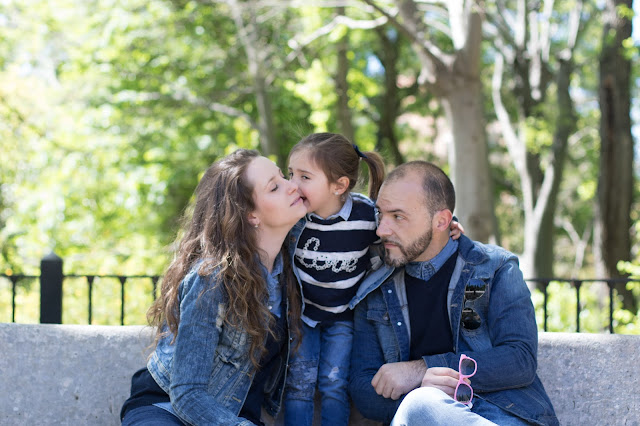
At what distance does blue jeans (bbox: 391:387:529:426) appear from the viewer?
258 cm

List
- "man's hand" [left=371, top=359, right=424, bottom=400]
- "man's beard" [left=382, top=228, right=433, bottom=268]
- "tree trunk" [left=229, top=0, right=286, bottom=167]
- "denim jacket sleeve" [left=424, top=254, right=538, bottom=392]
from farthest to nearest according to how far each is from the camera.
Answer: "tree trunk" [left=229, top=0, right=286, bottom=167], "man's beard" [left=382, top=228, right=433, bottom=268], "man's hand" [left=371, top=359, right=424, bottom=400], "denim jacket sleeve" [left=424, top=254, right=538, bottom=392]

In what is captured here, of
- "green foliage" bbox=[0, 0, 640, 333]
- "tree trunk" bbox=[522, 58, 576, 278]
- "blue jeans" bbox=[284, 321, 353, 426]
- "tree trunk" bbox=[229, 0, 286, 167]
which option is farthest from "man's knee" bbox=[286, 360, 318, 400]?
"tree trunk" bbox=[229, 0, 286, 167]

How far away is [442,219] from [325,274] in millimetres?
583

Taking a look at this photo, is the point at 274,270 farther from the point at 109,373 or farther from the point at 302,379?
the point at 109,373

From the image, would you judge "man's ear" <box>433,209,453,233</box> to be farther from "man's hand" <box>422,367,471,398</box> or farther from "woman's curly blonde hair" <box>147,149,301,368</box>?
"woman's curly blonde hair" <box>147,149,301,368</box>

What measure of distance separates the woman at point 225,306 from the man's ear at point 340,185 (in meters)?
0.29

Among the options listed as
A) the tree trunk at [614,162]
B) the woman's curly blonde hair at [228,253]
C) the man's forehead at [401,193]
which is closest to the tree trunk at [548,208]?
the tree trunk at [614,162]

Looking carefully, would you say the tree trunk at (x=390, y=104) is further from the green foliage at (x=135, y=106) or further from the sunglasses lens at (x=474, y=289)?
the sunglasses lens at (x=474, y=289)

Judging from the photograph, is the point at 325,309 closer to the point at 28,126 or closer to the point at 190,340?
the point at 190,340

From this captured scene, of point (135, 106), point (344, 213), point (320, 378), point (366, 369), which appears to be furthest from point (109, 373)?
point (135, 106)

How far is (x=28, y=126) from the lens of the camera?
13.3 metres

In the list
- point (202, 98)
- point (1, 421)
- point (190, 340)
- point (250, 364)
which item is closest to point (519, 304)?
point (250, 364)

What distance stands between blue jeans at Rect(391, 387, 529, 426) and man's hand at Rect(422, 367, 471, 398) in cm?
9

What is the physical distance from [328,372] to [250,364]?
443 millimetres
